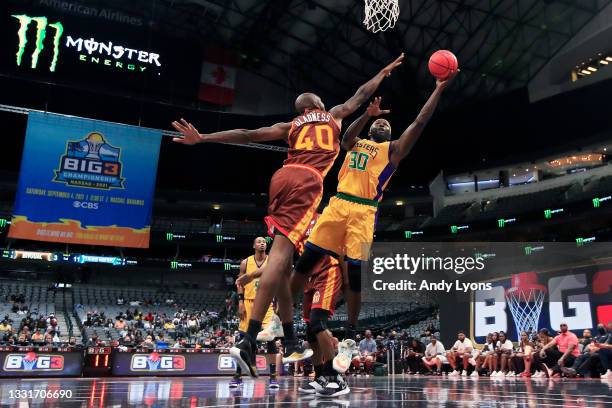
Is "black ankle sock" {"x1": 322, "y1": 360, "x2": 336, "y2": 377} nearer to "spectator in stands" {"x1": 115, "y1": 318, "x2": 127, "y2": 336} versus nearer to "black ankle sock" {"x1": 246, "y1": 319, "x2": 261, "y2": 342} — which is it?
"black ankle sock" {"x1": 246, "y1": 319, "x2": 261, "y2": 342}

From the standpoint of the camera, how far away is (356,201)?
4.44 meters

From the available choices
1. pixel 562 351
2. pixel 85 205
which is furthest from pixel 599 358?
pixel 85 205

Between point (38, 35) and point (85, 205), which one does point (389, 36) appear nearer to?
point (85, 205)

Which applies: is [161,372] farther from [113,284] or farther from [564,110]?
[564,110]

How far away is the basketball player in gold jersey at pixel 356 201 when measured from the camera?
4297 millimetres

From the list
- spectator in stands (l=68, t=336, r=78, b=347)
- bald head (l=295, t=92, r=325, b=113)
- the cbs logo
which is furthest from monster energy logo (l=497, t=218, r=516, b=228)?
bald head (l=295, t=92, r=325, b=113)

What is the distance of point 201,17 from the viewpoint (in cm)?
2783

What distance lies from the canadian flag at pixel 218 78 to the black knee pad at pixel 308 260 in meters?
26.5

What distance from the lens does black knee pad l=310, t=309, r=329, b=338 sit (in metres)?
4.22

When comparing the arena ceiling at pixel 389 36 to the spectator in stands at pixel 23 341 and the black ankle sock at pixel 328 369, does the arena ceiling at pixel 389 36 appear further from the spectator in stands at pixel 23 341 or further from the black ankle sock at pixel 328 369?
the black ankle sock at pixel 328 369

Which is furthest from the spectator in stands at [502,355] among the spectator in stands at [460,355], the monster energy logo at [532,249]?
the monster energy logo at [532,249]

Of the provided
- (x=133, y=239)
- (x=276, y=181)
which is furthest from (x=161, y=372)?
(x=276, y=181)

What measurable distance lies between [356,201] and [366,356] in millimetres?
11259

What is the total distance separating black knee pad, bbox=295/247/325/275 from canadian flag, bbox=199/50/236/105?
26465 millimetres
